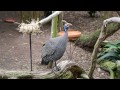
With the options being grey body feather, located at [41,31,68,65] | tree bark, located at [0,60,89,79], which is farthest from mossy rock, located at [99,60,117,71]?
tree bark, located at [0,60,89,79]

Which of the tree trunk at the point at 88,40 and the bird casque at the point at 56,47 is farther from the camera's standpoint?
the tree trunk at the point at 88,40

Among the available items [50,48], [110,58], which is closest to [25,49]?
[110,58]

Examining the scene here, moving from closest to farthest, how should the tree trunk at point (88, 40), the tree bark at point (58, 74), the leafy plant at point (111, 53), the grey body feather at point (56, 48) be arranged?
the tree bark at point (58, 74) → the grey body feather at point (56, 48) → the leafy plant at point (111, 53) → the tree trunk at point (88, 40)

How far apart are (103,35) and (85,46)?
2.41m

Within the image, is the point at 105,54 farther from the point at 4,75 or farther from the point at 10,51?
the point at 4,75

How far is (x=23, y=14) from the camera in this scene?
20.8 ft

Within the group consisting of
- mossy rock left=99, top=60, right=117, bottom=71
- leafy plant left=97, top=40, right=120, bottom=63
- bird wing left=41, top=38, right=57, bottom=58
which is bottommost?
mossy rock left=99, top=60, right=117, bottom=71

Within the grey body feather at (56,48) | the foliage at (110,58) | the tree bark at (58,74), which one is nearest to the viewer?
the tree bark at (58,74)

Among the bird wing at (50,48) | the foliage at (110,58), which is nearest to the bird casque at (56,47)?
the bird wing at (50,48)

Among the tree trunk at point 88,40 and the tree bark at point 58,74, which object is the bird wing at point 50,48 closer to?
the tree bark at point 58,74

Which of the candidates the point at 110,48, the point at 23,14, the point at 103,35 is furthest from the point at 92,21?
the point at 103,35

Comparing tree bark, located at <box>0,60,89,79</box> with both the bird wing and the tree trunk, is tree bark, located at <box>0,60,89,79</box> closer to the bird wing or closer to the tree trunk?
the bird wing

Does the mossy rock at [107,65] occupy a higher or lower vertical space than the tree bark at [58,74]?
lower

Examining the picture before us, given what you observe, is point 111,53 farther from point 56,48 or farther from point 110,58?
point 56,48
